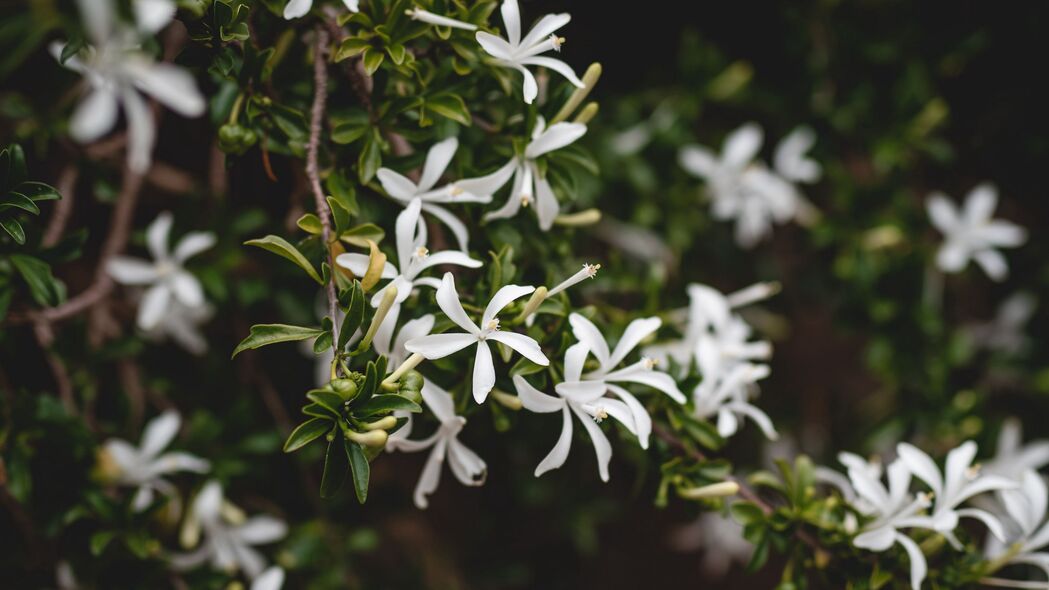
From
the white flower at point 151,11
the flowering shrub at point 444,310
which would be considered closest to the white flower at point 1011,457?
the flowering shrub at point 444,310

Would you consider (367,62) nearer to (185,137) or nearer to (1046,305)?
(185,137)

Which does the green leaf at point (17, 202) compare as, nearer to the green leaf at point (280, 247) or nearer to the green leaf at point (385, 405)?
the green leaf at point (280, 247)

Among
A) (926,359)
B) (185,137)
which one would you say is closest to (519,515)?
(926,359)

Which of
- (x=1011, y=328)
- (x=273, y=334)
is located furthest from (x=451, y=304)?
(x=1011, y=328)

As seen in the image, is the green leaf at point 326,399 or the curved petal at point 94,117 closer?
the green leaf at point 326,399

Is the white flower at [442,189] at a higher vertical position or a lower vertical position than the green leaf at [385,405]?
higher

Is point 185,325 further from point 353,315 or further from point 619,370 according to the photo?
point 619,370

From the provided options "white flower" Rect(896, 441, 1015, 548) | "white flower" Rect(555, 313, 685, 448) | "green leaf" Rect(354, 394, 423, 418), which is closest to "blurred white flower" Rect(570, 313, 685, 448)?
"white flower" Rect(555, 313, 685, 448)
